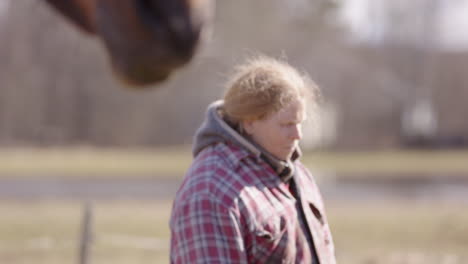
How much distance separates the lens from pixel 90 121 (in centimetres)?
3183

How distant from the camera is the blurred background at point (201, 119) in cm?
1107

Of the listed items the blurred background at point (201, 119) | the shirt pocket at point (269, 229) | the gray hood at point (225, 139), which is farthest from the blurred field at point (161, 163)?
the shirt pocket at point (269, 229)

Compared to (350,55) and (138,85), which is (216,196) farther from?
(350,55)

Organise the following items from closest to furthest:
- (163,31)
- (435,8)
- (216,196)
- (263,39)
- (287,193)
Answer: (163,31) < (216,196) < (287,193) < (263,39) < (435,8)

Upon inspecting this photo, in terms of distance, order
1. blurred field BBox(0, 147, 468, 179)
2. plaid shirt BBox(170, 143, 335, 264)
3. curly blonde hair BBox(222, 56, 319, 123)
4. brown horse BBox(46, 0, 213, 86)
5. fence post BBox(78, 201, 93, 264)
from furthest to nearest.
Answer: blurred field BBox(0, 147, 468, 179) → fence post BBox(78, 201, 93, 264) → curly blonde hair BBox(222, 56, 319, 123) → plaid shirt BBox(170, 143, 335, 264) → brown horse BBox(46, 0, 213, 86)

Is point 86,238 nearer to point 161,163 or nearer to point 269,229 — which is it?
point 269,229

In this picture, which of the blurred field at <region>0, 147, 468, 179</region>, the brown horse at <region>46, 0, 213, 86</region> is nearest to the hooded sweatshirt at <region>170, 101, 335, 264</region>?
the brown horse at <region>46, 0, 213, 86</region>

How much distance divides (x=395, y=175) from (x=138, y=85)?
2229 centimetres

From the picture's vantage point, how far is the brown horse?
77.5 inches

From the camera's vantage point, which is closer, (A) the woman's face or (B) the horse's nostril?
(B) the horse's nostril

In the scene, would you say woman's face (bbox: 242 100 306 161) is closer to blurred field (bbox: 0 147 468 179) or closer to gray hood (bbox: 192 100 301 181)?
gray hood (bbox: 192 100 301 181)

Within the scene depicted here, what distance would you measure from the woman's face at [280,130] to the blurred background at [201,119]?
377 mm

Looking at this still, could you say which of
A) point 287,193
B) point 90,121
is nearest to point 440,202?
point 287,193

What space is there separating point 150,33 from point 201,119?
112 ft
